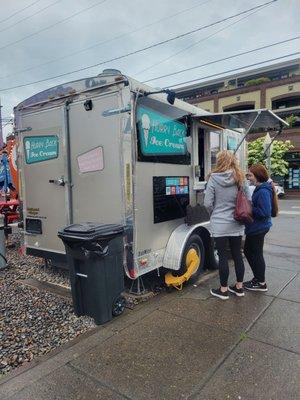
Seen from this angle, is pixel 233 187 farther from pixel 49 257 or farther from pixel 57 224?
pixel 49 257

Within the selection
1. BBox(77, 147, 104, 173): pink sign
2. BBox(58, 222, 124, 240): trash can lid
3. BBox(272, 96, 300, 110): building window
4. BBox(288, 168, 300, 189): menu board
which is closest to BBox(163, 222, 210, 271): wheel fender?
BBox(58, 222, 124, 240): trash can lid

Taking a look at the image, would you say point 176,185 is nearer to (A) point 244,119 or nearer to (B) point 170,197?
(B) point 170,197

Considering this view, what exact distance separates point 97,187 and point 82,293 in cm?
130

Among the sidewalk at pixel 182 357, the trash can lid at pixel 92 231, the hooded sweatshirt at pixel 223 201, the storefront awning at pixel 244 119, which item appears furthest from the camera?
the storefront awning at pixel 244 119

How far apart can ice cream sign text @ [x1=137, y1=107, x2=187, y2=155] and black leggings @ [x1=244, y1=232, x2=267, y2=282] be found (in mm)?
1561

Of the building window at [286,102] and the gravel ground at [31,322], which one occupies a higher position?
the building window at [286,102]

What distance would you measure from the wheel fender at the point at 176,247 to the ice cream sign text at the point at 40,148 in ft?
6.53

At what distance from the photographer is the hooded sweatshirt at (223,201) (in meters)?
4.22

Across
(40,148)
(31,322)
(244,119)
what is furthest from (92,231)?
(244,119)

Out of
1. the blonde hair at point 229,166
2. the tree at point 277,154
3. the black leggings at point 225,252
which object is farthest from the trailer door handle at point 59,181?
the tree at point 277,154

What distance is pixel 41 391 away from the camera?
2676mm

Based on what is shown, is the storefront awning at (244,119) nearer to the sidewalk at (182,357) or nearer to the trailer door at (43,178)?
the trailer door at (43,178)

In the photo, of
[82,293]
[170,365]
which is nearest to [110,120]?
[82,293]

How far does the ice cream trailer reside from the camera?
13.2ft
